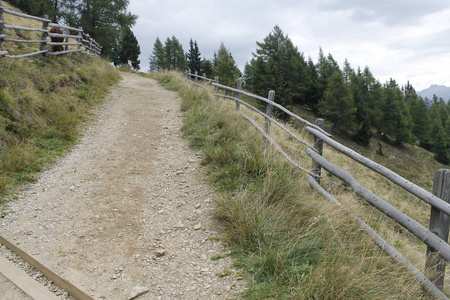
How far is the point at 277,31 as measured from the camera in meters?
53.2

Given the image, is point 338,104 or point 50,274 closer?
point 50,274

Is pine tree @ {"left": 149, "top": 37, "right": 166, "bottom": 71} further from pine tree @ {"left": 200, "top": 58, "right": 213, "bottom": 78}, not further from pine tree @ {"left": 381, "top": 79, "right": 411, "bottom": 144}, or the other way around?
pine tree @ {"left": 381, "top": 79, "right": 411, "bottom": 144}

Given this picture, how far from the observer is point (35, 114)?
22.1 feet

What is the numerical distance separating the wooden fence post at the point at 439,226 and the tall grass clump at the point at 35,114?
18.1 feet

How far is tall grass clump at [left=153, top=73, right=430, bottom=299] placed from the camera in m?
2.68

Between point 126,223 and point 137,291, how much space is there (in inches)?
52.6

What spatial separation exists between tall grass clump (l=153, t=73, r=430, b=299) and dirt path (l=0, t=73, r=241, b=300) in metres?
0.31

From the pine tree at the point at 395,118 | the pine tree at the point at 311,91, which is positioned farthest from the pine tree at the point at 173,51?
the pine tree at the point at 395,118

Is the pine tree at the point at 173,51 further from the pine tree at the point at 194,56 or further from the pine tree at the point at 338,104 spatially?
the pine tree at the point at 338,104

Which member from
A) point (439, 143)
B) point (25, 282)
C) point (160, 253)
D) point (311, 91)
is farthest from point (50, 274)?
point (439, 143)

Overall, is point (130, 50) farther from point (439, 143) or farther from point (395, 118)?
point (439, 143)

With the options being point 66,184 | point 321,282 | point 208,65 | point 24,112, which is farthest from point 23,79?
point 208,65

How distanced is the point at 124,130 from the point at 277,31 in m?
51.1

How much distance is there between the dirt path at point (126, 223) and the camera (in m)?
3.17
